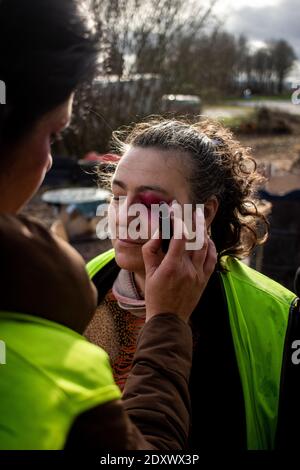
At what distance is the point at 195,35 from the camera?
11297 millimetres

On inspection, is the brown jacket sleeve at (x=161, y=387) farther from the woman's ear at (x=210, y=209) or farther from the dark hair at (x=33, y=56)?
the woman's ear at (x=210, y=209)

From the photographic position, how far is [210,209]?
2.05 metres

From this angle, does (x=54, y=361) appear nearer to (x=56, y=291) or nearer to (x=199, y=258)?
(x=56, y=291)

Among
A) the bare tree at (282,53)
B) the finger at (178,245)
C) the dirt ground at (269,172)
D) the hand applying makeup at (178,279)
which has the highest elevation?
the bare tree at (282,53)

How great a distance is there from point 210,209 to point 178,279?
2.56ft

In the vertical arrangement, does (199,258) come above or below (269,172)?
above

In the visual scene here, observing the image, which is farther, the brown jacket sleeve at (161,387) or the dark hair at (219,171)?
the dark hair at (219,171)

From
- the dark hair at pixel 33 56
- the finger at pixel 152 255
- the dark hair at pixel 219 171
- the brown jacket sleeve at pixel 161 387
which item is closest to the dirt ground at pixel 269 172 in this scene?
the dark hair at pixel 219 171

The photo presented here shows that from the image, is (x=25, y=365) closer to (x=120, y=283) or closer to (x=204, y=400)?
(x=204, y=400)

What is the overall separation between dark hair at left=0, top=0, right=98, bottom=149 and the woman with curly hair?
67 cm

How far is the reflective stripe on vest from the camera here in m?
1.60

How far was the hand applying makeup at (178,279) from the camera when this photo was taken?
126 centimetres

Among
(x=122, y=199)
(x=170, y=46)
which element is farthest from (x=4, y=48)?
(x=170, y=46)

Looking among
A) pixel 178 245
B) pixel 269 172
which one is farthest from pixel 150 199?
pixel 269 172
